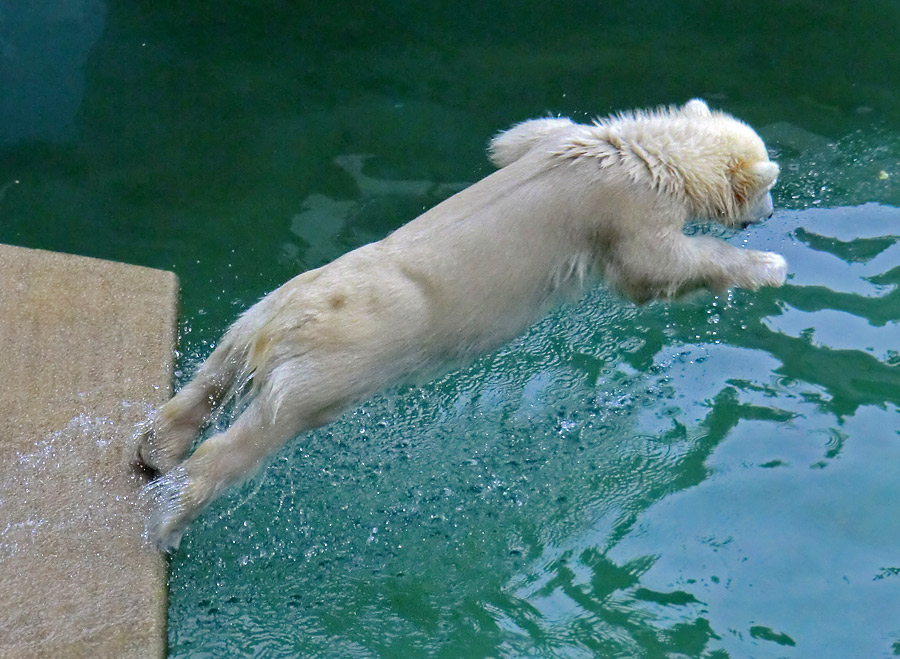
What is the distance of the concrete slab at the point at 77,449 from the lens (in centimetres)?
Result: 335

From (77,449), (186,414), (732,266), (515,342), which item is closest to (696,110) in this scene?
(732,266)

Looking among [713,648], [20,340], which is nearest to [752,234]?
[713,648]

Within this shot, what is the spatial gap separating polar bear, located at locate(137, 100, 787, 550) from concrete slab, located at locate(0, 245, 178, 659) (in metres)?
0.21

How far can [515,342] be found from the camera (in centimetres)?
488

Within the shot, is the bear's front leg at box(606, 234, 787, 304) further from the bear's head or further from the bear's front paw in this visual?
the bear's head

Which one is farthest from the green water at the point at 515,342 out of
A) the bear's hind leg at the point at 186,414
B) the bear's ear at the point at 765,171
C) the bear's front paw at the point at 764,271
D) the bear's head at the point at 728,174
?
the bear's ear at the point at 765,171

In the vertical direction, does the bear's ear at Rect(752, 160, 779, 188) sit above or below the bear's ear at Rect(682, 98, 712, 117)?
below

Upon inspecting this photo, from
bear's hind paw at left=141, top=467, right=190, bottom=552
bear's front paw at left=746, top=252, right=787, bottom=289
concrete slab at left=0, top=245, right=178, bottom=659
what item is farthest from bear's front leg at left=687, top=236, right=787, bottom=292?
concrete slab at left=0, top=245, right=178, bottom=659

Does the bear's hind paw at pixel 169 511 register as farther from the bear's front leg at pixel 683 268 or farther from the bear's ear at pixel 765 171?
the bear's ear at pixel 765 171

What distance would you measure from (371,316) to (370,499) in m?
1.17

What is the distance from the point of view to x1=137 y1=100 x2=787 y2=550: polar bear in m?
3.32

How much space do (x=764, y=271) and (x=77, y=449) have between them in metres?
2.84

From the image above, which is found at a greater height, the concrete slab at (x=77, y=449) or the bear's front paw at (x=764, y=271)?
the bear's front paw at (x=764, y=271)

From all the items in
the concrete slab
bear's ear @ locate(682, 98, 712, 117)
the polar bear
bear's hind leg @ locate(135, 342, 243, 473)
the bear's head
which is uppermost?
bear's ear @ locate(682, 98, 712, 117)
